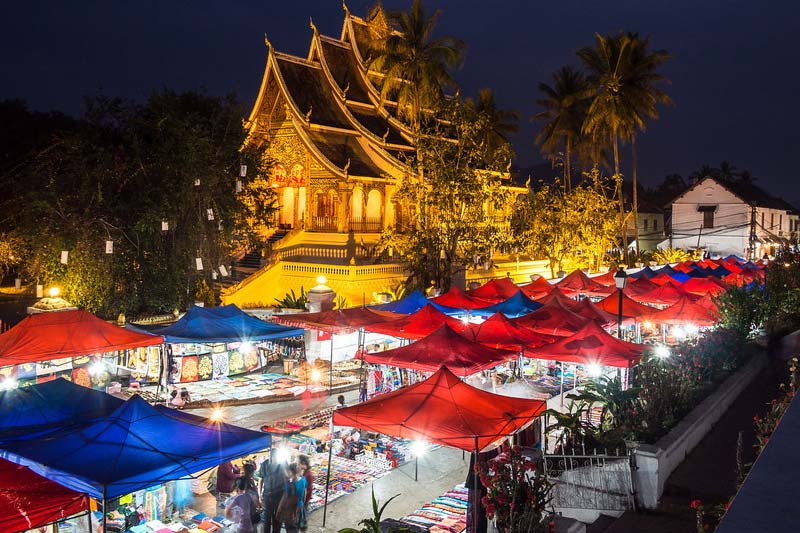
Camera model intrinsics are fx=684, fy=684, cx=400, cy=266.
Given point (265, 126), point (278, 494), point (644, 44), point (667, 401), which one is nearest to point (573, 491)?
point (667, 401)

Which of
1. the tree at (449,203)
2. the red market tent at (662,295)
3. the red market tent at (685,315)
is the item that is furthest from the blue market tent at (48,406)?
the red market tent at (662,295)

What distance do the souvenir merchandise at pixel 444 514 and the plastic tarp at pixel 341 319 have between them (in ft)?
22.8

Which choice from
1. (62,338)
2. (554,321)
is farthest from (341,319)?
(62,338)

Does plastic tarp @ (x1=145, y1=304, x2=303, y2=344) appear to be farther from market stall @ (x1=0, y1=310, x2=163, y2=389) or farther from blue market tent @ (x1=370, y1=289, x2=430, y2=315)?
blue market tent @ (x1=370, y1=289, x2=430, y2=315)

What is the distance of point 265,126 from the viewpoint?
3012 cm

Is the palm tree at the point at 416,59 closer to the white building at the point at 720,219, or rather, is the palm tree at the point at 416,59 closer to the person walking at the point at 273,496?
the person walking at the point at 273,496

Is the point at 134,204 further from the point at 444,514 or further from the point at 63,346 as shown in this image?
the point at 444,514

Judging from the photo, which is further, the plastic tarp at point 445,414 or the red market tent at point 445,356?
the red market tent at point 445,356

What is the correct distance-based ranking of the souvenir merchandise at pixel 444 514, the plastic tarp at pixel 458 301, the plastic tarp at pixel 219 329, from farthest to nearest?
1. the plastic tarp at pixel 458 301
2. the plastic tarp at pixel 219 329
3. the souvenir merchandise at pixel 444 514

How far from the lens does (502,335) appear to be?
47.4 ft

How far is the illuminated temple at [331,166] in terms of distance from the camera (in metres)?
26.3

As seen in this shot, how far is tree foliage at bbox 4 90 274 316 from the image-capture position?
2058 centimetres

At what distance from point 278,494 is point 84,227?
15.1m

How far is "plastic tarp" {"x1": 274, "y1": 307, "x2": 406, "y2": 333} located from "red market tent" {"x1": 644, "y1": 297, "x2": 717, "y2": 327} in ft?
23.1
